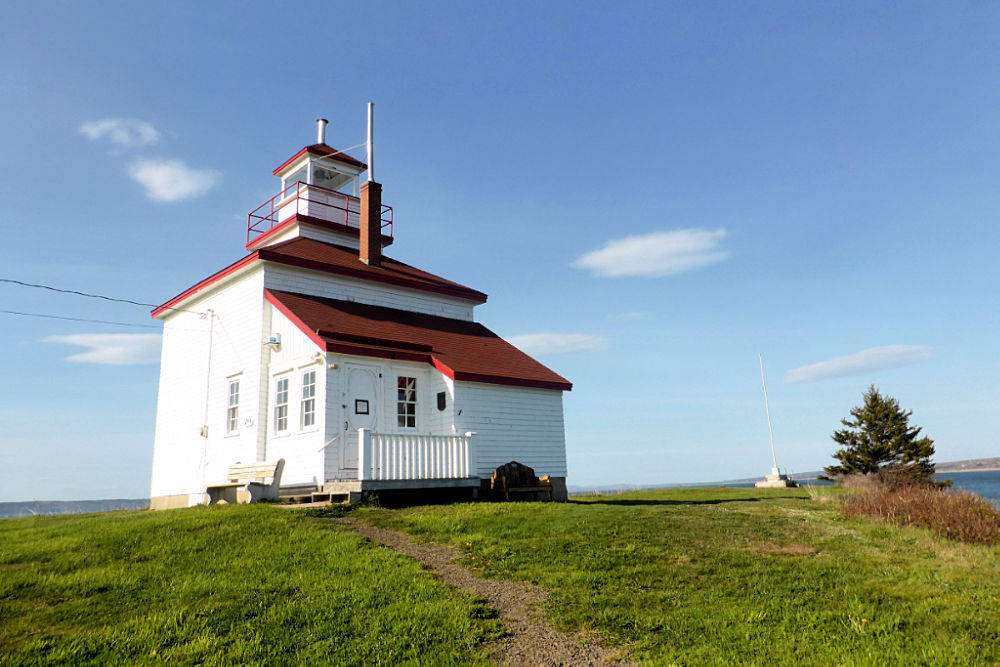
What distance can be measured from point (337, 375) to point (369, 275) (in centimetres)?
541

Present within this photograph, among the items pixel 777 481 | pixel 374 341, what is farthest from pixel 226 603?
pixel 777 481

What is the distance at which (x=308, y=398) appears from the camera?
17016mm

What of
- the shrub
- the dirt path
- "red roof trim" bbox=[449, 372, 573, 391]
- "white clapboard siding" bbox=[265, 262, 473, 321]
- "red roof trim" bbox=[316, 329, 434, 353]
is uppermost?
"white clapboard siding" bbox=[265, 262, 473, 321]

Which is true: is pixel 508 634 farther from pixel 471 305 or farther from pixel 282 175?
pixel 282 175

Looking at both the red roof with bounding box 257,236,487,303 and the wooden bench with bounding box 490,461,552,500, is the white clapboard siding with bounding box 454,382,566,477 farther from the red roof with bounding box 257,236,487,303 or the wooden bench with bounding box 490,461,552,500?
the red roof with bounding box 257,236,487,303

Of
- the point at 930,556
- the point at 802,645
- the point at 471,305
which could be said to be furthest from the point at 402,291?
the point at 802,645

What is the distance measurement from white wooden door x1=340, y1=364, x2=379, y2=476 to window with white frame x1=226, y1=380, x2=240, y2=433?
4713 mm

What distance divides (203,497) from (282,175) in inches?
494

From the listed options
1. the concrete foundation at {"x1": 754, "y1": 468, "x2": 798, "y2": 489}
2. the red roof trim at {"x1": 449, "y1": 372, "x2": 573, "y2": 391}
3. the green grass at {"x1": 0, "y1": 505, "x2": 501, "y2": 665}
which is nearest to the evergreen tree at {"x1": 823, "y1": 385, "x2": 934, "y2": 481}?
the concrete foundation at {"x1": 754, "y1": 468, "x2": 798, "y2": 489}

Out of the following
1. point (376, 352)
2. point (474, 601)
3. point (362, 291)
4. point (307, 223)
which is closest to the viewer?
point (474, 601)

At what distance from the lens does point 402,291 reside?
880 inches

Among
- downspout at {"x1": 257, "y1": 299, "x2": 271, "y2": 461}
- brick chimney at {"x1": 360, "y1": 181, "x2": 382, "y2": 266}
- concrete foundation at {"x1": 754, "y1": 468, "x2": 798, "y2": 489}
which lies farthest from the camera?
concrete foundation at {"x1": 754, "y1": 468, "x2": 798, "y2": 489}

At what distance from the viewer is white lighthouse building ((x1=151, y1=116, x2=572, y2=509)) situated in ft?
54.2

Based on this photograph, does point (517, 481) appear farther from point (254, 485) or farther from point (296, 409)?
point (254, 485)
